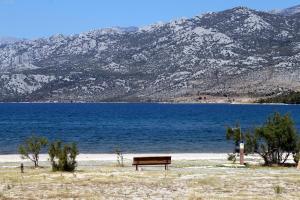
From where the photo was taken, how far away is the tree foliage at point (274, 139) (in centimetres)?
3284

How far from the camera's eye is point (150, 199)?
690 inches

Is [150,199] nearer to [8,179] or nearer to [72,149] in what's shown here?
[8,179]

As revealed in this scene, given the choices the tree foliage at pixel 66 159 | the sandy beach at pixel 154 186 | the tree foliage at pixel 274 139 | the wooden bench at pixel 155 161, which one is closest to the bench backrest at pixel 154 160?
the wooden bench at pixel 155 161

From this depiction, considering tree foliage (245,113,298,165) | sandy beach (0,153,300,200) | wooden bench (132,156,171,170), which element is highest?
tree foliage (245,113,298,165)

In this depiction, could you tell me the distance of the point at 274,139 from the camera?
1292 inches

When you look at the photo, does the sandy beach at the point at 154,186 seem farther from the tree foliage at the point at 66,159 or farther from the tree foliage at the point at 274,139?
the tree foliage at the point at 274,139

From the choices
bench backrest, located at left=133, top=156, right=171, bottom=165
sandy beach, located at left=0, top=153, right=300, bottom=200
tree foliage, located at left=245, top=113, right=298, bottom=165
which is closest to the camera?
sandy beach, located at left=0, top=153, right=300, bottom=200

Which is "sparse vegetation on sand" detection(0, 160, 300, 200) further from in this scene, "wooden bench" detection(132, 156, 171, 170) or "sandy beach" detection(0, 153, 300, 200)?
"wooden bench" detection(132, 156, 171, 170)

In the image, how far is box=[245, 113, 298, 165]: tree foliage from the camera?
32.8m

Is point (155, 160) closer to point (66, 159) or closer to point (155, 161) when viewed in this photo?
point (155, 161)

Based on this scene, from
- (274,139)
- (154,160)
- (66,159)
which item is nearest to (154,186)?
(66,159)

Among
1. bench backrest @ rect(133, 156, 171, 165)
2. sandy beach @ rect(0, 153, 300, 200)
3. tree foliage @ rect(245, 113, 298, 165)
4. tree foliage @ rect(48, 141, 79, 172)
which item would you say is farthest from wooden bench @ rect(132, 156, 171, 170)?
tree foliage @ rect(245, 113, 298, 165)

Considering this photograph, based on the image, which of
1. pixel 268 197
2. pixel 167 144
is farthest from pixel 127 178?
pixel 167 144

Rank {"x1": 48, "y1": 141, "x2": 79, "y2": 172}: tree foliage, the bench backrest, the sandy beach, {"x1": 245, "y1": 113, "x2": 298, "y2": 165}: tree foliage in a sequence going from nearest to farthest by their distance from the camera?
the sandy beach < {"x1": 48, "y1": 141, "x2": 79, "y2": 172}: tree foliage < the bench backrest < {"x1": 245, "y1": 113, "x2": 298, "y2": 165}: tree foliage
